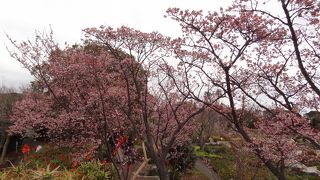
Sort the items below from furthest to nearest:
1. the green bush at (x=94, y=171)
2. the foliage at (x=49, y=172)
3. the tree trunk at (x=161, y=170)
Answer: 1. the tree trunk at (x=161, y=170)
2. the green bush at (x=94, y=171)
3. the foliage at (x=49, y=172)

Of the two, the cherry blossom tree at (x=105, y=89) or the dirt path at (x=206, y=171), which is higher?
the cherry blossom tree at (x=105, y=89)

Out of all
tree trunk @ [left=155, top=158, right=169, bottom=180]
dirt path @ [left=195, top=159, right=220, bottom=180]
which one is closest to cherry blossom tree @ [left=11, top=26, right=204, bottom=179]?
tree trunk @ [left=155, top=158, right=169, bottom=180]

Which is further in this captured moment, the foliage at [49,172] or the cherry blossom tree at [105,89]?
the cherry blossom tree at [105,89]

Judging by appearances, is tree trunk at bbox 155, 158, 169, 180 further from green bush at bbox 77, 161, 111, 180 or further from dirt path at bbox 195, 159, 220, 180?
dirt path at bbox 195, 159, 220, 180

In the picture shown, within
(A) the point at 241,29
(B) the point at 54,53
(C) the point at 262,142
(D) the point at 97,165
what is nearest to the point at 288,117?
(C) the point at 262,142

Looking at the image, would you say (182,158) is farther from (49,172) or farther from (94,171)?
(49,172)

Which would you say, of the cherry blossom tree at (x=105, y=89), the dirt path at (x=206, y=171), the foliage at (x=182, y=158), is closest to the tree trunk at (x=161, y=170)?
the cherry blossom tree at (x=105, y=89)

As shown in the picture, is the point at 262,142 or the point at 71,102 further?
the point at 71,102

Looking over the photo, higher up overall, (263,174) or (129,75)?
(129,75)

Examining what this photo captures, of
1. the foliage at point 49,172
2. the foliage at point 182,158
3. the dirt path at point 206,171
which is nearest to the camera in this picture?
the foliage at point 49,172

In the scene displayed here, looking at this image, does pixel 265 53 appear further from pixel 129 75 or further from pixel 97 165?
pixel 97 165

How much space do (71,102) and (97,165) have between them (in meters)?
2.47

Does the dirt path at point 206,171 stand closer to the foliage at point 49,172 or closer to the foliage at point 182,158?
the foliage at point 182,158

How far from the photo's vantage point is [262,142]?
30.3ft
